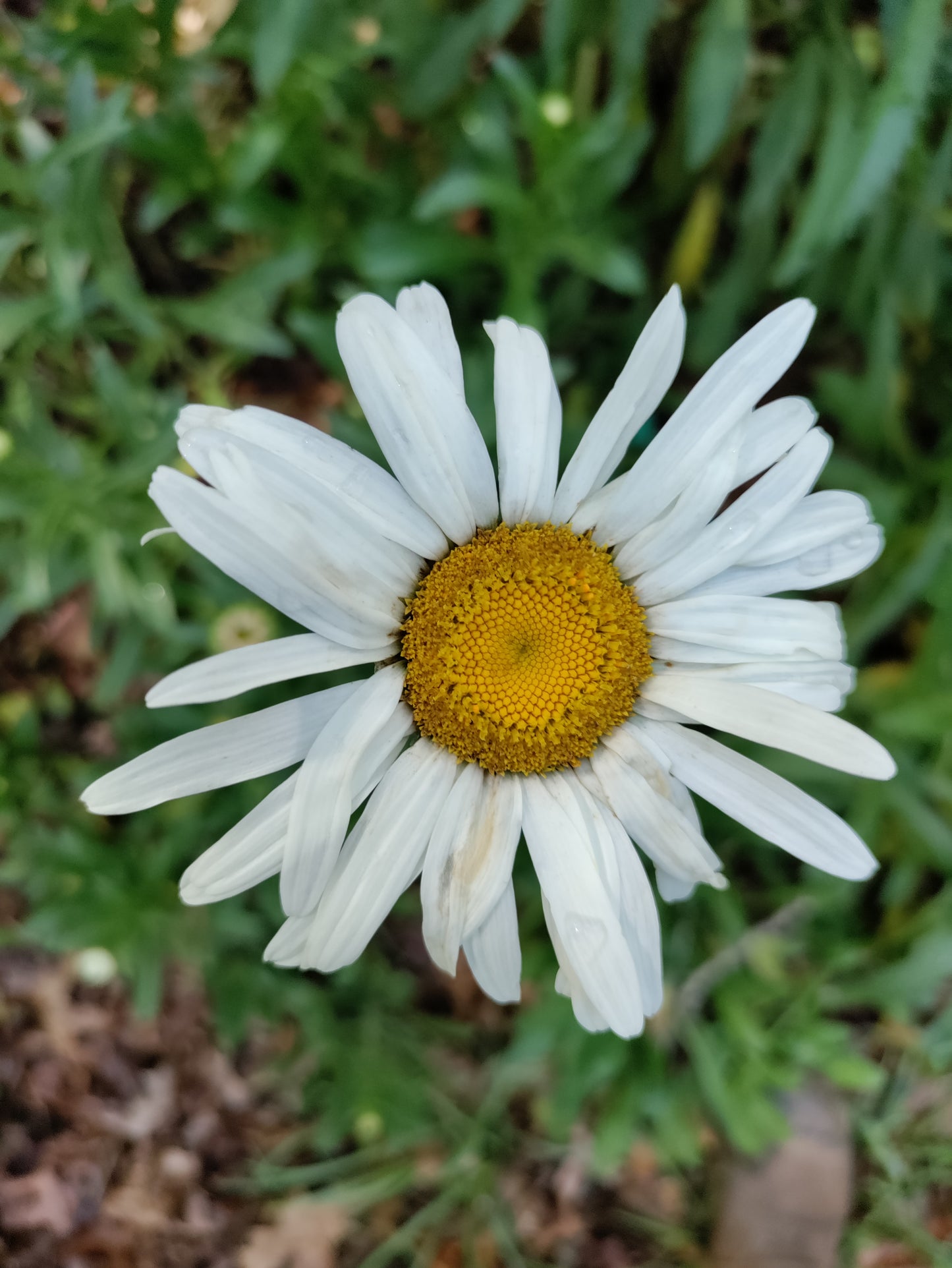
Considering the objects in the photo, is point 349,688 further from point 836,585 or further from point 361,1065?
point 836,585

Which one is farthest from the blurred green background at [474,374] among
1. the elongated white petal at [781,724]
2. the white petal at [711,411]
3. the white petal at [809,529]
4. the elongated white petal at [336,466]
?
the elongated white petal at [781,724]

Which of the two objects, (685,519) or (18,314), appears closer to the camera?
(685,519)

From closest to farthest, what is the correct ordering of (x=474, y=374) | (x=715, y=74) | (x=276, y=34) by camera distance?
(x=276, y=34) < (x=715, y=74) < (x=474, y=374)

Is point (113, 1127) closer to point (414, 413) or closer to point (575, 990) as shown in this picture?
point (575, 990)

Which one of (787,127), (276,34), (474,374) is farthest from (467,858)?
(787,127)

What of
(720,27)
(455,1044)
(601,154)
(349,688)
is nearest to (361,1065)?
(455,1044)

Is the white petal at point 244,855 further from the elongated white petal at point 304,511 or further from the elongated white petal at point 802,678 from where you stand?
the elongated white petal at point 802,678

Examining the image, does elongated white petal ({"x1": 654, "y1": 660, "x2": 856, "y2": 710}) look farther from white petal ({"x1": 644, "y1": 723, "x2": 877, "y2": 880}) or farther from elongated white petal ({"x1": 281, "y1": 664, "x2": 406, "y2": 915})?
elongated white petal ({"x1": 281, "y1": 664, "x2": 406, "y2": 915})
